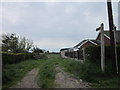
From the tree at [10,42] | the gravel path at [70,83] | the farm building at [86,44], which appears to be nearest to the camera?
the gravel path at [70,83]

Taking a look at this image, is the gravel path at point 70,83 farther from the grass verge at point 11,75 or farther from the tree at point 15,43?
the tree at point 15,43

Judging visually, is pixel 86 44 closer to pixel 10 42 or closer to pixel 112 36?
pixel 10 42

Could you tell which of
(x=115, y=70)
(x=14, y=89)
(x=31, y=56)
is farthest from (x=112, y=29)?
(x=31, y=56)

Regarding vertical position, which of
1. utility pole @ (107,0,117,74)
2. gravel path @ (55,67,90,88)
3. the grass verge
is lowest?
gravel path @ (55,67,90,88)

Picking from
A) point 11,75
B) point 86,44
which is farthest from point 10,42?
point 11,75

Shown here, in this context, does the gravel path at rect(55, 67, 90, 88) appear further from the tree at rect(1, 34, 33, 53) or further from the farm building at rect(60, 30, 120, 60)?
the tree at rect(1, 34, 33, 53)

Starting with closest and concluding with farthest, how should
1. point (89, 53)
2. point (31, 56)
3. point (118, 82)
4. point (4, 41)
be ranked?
point (118, 82), point (89, 53), point (31, 56), point (4, 41)

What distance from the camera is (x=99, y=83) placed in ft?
25.8

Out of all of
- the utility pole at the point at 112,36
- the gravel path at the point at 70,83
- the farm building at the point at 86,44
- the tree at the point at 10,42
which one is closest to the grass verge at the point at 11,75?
the gravel path at the point at 70,83

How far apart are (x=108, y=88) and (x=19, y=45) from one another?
31667 millimetres

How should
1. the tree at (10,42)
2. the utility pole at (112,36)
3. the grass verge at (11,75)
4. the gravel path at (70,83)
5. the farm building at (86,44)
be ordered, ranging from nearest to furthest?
the gravel path at (70,83)
the grass verge at (11,75)
the utility pole at (112,36)
the farm building at (86,44)
the tree at (10,42)

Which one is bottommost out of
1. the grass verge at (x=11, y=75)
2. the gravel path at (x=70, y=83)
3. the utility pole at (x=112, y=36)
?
the gravel path at (x=70, y=83)

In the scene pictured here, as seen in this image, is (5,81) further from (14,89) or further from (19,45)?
(19,45)

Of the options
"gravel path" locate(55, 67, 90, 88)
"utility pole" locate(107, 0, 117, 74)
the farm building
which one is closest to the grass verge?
"gravel path" locate(55, 67, 90, 88)
